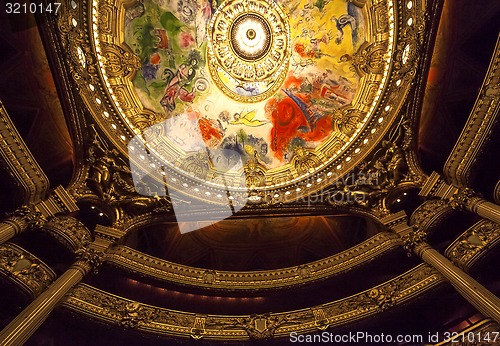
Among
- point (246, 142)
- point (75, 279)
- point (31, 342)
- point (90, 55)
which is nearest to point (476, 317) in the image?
point (246, 142)

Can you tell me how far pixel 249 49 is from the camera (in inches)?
488

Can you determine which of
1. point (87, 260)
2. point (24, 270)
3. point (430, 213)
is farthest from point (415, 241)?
point (24, 270)

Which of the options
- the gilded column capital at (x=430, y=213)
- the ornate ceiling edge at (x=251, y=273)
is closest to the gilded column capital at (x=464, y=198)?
the gilded column capital at (x=430, y=213)

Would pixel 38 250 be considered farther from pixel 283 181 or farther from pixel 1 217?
pixel 283 181

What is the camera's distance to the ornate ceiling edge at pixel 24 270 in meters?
7.32

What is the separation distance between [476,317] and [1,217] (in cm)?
1105

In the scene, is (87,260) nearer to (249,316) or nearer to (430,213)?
(249,316)

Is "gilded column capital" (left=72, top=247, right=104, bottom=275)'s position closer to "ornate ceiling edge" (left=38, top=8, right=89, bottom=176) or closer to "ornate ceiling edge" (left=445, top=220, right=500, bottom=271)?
"ornate ceiling edge" (left=38, top=8, right=89, bottom=176)

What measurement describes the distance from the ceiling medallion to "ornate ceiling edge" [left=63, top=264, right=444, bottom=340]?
719 cm

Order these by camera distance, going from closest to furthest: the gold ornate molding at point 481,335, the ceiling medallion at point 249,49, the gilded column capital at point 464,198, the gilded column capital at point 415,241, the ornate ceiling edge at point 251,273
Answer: the gold ornate molding at point 481,335 → the gilded column capital at point 464,198 → the gilded column capital at point 415,241 → the ornate ceiling edge at point 251,273 → the ceiling medallion at point 249,49

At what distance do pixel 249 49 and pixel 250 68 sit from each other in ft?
2.16

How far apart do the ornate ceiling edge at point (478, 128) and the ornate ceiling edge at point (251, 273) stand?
238 cm

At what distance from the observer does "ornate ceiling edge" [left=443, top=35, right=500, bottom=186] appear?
24.9ft

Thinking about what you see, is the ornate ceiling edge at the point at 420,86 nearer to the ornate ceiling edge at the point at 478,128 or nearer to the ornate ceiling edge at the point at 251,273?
the ornate ceiling edge at the point at 478,128
